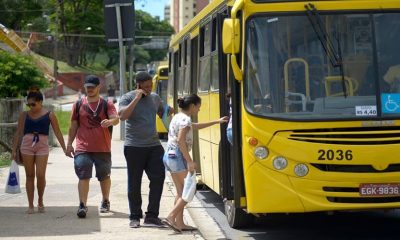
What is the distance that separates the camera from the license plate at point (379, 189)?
7.91 metres

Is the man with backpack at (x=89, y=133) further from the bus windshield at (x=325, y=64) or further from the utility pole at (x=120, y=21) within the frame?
the utility pole at (x=120, y=21)

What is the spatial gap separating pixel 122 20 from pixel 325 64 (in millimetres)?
13053

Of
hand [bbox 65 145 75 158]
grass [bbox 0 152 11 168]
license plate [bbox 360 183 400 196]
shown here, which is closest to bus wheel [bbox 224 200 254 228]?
license plate [bbox 360 183 400 196]

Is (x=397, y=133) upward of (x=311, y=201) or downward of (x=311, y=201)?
upward

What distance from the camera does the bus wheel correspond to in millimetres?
9578

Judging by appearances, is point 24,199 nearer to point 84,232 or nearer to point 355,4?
point 84,232

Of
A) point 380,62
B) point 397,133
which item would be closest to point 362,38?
point 380,62

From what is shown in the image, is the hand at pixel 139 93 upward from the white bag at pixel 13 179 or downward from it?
upward

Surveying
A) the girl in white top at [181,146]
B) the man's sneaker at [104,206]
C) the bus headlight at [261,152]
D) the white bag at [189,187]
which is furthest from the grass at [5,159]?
the bus headlight at [261,152]

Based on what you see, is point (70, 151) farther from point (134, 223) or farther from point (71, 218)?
point (134, 223)

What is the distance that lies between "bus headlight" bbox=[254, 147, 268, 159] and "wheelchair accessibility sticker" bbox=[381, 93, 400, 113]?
127cm

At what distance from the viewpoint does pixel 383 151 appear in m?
7.86

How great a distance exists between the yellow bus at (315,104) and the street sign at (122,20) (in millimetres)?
12130

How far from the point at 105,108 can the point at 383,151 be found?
3940 millimetres
